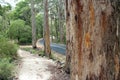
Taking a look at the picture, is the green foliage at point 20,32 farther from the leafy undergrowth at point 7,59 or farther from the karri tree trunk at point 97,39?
the karri tree trunk at point 97,39

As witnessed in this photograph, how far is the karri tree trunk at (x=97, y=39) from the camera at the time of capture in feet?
6.82

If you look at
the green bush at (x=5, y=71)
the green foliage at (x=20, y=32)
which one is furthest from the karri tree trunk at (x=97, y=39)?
the green foliage at (x=20, y=32)

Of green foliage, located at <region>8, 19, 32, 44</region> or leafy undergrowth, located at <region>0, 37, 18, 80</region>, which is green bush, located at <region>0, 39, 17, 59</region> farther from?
green foliage, located at <region>8, 19, 32, 44</region>

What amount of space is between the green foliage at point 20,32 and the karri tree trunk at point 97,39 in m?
34.2

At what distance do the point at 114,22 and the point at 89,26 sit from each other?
0.67 feet

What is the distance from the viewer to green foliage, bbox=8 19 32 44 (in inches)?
1446

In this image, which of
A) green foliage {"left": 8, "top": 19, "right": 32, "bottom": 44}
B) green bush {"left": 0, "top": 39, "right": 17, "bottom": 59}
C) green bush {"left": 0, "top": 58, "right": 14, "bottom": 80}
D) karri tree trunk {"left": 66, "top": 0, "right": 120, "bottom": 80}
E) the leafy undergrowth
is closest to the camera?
Result: karri tree trunk {"left": 66, "top": 0, "right": 120, "bottom": 80}

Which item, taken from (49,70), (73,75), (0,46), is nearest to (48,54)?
(0,46)

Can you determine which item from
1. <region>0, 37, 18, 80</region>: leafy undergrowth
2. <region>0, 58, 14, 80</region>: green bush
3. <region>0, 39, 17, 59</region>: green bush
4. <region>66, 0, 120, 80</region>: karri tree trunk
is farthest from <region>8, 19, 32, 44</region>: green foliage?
<region>66, 0, 120, 80</region>: karri tree trunk

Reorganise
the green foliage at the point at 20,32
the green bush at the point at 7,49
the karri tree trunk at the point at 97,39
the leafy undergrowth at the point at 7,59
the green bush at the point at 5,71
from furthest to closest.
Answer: the green foliage at the point at 20,32, the green bush at the point at 7,49, the leafy undergrowth at the point at 7,59, the green bush at the point at 5,71, the karri tree trunk at the point at 97,39

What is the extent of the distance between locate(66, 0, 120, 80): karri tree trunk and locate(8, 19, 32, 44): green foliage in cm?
3423

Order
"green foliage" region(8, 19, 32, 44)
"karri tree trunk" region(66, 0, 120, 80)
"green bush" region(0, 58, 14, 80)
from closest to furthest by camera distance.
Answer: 1. "karri tree trunk" region(66, 0, 120, 80)
2. "green bush" region(0, 58, 14, 80)
3. "green foliage" region(8, 19, 32, 44)

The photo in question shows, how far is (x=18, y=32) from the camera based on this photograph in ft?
124

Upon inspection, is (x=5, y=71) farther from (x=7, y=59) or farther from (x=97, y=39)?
(x=97, y=39)
